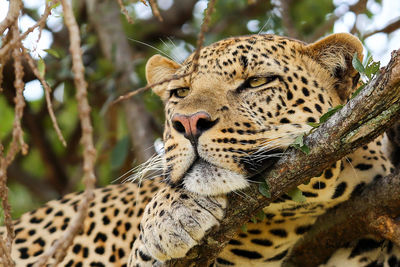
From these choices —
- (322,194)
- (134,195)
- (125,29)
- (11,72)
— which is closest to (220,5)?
(125,29)

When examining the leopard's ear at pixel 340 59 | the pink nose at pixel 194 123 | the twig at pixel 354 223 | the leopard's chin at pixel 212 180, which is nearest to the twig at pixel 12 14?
the pink nose at pixel 194 123

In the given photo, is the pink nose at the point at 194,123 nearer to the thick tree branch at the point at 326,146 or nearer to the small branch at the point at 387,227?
the thick tree branch at the point at 326,146

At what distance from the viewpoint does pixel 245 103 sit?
4.09 meters

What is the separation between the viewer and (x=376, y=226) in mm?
3988

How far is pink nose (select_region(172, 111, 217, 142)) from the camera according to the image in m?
3.62

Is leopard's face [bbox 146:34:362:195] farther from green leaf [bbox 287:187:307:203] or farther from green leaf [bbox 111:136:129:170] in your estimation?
green leaf [bbox 111:136:129:170]

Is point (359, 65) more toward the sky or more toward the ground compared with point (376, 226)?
more toward the sky

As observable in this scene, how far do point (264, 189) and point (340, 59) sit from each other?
4.32ft

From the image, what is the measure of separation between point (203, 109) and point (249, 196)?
2.01ft

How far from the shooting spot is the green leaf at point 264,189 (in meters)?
3.46

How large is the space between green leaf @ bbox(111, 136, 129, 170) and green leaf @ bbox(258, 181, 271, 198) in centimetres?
311

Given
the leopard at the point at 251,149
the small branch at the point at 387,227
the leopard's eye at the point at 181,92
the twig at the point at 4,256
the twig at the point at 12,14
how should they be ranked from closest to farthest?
the twig at the point at 4,256 → the twig at the point at 12,14 → the leopard at the point at 251,149 → the small branch at the point at 387,227 → the leopard's eye at the point at 181,92

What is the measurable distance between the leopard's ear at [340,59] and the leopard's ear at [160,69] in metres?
1.25

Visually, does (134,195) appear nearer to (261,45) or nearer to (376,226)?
(261,45)
